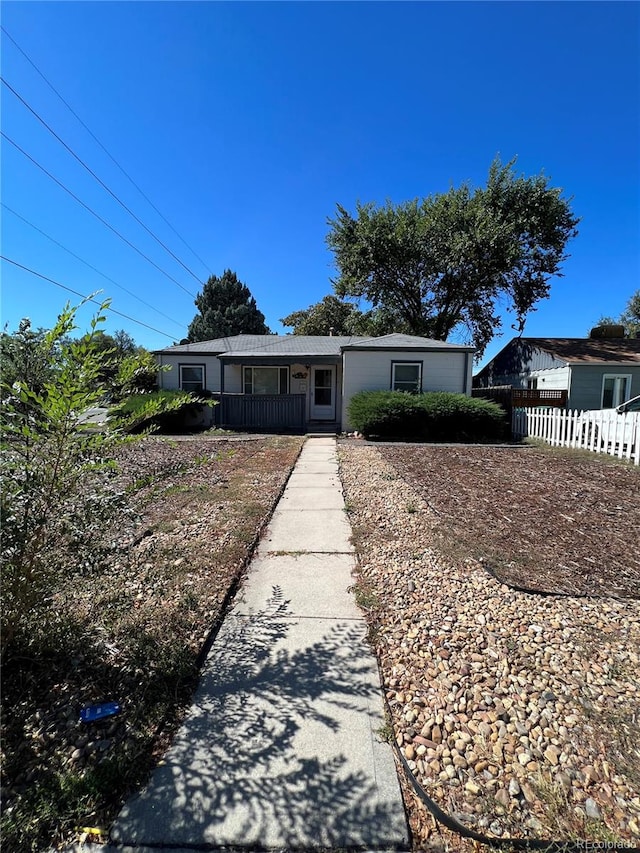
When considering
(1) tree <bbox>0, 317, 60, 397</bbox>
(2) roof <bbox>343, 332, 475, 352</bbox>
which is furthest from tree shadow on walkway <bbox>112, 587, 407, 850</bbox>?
(2) roof <bbox>343, 332, 475, 352</bbox>

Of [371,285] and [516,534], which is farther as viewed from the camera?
[371,285]

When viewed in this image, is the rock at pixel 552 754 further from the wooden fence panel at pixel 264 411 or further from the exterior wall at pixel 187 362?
the exterior wall at pixel 187 362

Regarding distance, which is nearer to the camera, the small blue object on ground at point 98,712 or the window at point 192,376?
the small blue object on ground at point 98,712

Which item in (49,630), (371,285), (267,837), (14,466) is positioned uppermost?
(371,285)

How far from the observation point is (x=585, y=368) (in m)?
18.3

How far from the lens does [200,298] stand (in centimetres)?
3528

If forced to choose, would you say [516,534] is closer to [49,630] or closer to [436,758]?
[436,758]

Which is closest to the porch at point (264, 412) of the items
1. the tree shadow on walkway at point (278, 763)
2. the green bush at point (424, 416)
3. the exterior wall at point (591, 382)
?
the green bush at point (424, 416)

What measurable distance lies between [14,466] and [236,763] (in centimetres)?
165

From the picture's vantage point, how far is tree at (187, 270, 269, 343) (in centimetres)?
3456

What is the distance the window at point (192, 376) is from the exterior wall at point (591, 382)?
639 inches

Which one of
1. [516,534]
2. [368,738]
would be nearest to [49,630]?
[368,738]

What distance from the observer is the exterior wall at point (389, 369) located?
13.7 metres

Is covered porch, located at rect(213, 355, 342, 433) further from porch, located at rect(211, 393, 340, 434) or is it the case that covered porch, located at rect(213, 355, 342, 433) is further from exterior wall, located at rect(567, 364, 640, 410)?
exterior wall, located at rect(567, 364, 640, 410)
